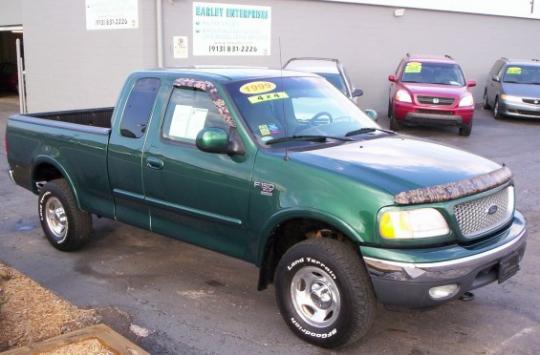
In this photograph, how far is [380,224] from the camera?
3.62 meters

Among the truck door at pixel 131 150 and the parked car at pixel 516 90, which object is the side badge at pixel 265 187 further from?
the parked car at pixel 516 90

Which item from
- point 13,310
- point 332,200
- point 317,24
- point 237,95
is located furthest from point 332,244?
point 317,24

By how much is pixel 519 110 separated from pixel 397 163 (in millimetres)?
13832

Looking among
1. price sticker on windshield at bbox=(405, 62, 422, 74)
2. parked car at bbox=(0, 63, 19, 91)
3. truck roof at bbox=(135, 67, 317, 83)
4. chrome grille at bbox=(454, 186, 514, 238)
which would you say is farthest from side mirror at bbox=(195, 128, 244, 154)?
parked car at bbox=(0, 63, 19, 91)

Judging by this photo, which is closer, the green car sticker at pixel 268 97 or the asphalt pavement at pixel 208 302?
the asphalt pavement at pixel 208 302

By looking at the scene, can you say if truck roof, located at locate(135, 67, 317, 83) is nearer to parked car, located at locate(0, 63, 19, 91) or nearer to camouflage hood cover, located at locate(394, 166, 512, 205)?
camouflage hood cover, located at locate(394, 166, 512, 205)

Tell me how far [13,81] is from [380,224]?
83.6 feet

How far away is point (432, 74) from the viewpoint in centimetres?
1460

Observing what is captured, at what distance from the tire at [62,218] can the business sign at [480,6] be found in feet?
41.9

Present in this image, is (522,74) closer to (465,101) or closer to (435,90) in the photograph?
(465,101)

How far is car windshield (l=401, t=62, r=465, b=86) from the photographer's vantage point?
14445 millimetres

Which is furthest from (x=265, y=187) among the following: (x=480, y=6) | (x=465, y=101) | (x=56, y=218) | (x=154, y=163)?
(x=480, y=6)

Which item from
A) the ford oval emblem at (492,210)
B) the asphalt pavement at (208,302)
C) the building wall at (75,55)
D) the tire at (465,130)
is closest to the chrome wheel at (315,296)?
the asphalt pavement at (208,302)

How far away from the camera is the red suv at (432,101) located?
532 inches
